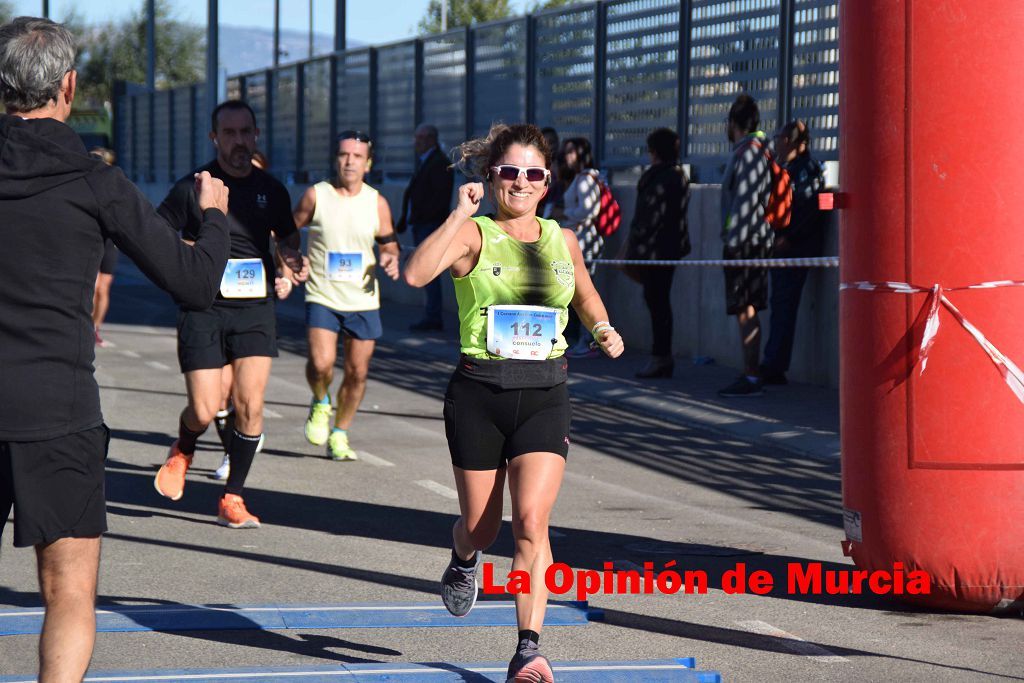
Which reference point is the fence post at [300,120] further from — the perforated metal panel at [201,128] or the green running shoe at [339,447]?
the green running shoe at [339,447]

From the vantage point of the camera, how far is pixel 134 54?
85875 millimetres

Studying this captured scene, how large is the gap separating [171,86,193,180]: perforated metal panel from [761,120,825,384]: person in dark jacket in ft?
92.5

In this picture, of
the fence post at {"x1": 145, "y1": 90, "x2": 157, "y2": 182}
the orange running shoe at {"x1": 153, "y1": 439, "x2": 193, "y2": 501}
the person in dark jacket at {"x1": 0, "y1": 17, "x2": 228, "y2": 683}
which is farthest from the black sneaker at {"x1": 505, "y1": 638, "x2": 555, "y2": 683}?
the fence post at {"x1": 145, "y1": 90, "x2": 157, "y2": 182}

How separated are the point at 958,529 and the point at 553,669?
1791mm

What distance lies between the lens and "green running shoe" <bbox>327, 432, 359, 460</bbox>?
33.1 ft

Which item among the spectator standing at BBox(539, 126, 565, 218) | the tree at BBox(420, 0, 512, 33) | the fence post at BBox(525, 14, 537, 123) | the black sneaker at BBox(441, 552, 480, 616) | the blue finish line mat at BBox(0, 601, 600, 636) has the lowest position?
the blue finish line mat at BBox(0, 601, 600, 636)

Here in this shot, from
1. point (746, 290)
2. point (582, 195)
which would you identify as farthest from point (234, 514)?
point (582, 195)

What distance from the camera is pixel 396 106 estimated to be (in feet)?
80.5

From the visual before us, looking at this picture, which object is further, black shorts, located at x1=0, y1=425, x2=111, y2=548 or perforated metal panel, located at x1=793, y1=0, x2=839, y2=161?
perforated metal panel, located at x1=793, y1=0, x2=839, y2=161

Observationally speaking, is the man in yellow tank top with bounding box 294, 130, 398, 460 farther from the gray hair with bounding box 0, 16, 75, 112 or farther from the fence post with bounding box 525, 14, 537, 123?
the fence post with bounding box 525, 14, 537, 123

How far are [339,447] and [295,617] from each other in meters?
4.16

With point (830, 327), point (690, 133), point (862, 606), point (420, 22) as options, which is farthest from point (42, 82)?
point (420, 22)

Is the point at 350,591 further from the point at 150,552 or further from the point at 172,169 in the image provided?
the point at 172,169

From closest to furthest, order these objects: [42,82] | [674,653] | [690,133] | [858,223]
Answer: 1. [42,82]
2. [674,653]
3. [858,223]
4. [690,133]
